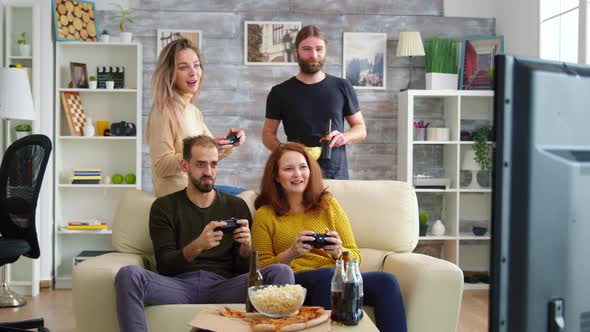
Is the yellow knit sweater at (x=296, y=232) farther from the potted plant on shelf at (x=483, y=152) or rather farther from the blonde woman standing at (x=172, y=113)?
the potted plant on shelf at (x=483, y=152)

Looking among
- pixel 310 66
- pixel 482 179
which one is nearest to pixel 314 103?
pixel 310 66

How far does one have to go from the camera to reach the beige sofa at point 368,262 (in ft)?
10.0

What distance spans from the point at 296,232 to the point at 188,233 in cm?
48

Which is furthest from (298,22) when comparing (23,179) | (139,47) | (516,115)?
(516,115)

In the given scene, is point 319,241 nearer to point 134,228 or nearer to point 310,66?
point 134,228

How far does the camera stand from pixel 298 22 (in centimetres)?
618

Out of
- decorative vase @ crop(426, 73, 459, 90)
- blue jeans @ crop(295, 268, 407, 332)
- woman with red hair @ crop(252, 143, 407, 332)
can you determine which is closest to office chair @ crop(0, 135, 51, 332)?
woman with red hair @ crop(252, 143, 407, 332)

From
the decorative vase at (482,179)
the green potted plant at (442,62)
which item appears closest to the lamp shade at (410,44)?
the green potted plant at (442,62)

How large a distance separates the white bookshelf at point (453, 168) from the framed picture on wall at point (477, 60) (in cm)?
11

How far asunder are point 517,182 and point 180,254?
2.51 meters

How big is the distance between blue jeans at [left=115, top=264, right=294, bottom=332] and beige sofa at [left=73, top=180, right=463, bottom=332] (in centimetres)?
8

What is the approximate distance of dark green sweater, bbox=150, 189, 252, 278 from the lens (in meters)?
3.28

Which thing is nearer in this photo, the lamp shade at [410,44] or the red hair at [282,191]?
the red hair at [282,191]

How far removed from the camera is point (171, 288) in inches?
122
